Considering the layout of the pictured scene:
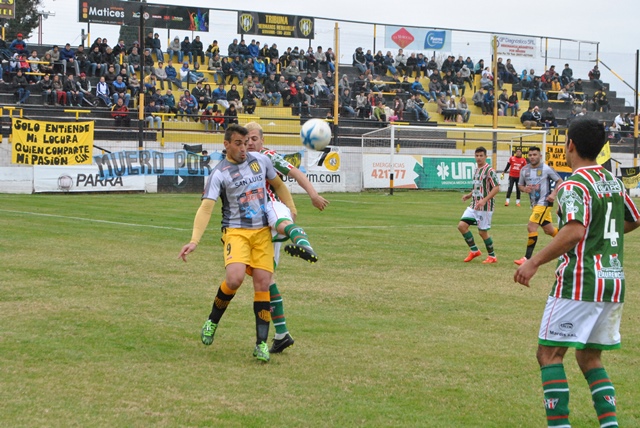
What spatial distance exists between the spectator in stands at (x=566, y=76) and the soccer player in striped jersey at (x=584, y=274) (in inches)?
1955

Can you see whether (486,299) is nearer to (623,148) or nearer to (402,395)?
(402,395)

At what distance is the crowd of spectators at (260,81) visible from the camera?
36906mm

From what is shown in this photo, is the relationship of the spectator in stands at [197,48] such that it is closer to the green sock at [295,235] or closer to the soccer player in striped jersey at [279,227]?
the soccer player in striped jersey at [279,227]

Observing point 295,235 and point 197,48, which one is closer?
point 295,235

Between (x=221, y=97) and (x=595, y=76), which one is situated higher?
(x=595, y=76)

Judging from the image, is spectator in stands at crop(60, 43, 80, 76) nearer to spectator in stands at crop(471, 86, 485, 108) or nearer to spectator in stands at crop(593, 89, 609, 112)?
spectator in stands at crop(471, 86, 485, 108)

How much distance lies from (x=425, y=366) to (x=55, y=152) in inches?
1065

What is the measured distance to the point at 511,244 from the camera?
18.0 metres

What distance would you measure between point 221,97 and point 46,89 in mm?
7939

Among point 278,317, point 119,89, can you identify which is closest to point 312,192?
point 278,317

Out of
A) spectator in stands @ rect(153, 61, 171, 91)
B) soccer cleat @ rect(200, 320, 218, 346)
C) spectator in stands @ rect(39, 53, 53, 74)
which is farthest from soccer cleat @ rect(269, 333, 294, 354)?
spectator in stands @ rect(153, 61, 171, 91)

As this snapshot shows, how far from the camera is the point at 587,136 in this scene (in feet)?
16.8

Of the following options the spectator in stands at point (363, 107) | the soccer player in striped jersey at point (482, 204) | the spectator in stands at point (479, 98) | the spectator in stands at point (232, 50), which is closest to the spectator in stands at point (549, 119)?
the spectator in stands at point (479, 98)

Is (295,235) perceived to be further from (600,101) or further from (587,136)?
(600,101)
